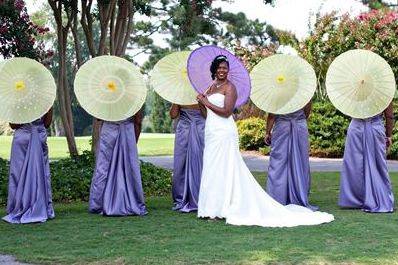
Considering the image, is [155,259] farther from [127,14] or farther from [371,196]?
[127,14]

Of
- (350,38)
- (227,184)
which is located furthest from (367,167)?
(350,38)

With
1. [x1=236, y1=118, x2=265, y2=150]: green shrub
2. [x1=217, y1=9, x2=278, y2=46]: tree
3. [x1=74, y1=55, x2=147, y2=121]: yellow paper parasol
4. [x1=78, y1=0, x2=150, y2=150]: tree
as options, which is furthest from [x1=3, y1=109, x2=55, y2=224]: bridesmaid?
[x1=217, y1=9, x2=278, y2=46]: tree

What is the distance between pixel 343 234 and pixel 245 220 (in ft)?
3.81

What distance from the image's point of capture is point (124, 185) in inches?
334

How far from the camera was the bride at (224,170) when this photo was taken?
25.7 feet

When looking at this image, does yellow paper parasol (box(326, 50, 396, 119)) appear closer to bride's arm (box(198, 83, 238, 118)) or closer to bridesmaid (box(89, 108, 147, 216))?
bride's arm (box(198, 83, 238, 118))

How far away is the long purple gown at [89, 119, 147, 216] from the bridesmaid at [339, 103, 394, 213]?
2743 mm

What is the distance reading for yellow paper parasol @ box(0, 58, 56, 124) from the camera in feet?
25.7

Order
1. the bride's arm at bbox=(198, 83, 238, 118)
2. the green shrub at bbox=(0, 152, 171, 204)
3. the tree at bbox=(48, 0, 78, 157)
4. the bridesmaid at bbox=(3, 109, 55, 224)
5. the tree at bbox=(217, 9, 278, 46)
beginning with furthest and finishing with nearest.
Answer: the tree at bbox=(217, 9, 278, 46), the tree at bbox=(48, 0, 78, 157), the green shrub at bbox=(0, 152, 171, 204), the bridesmaid at bbox=(3, 109, 55, 224), the bride's arm at bbox=(198, 83, 238, 118)

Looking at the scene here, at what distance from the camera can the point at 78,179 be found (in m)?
10.8

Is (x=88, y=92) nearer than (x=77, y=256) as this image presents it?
No

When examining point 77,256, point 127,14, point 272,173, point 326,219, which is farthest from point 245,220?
point 127,14

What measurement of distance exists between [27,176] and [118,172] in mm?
1117

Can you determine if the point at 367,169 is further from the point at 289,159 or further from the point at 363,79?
the point at 363,79
